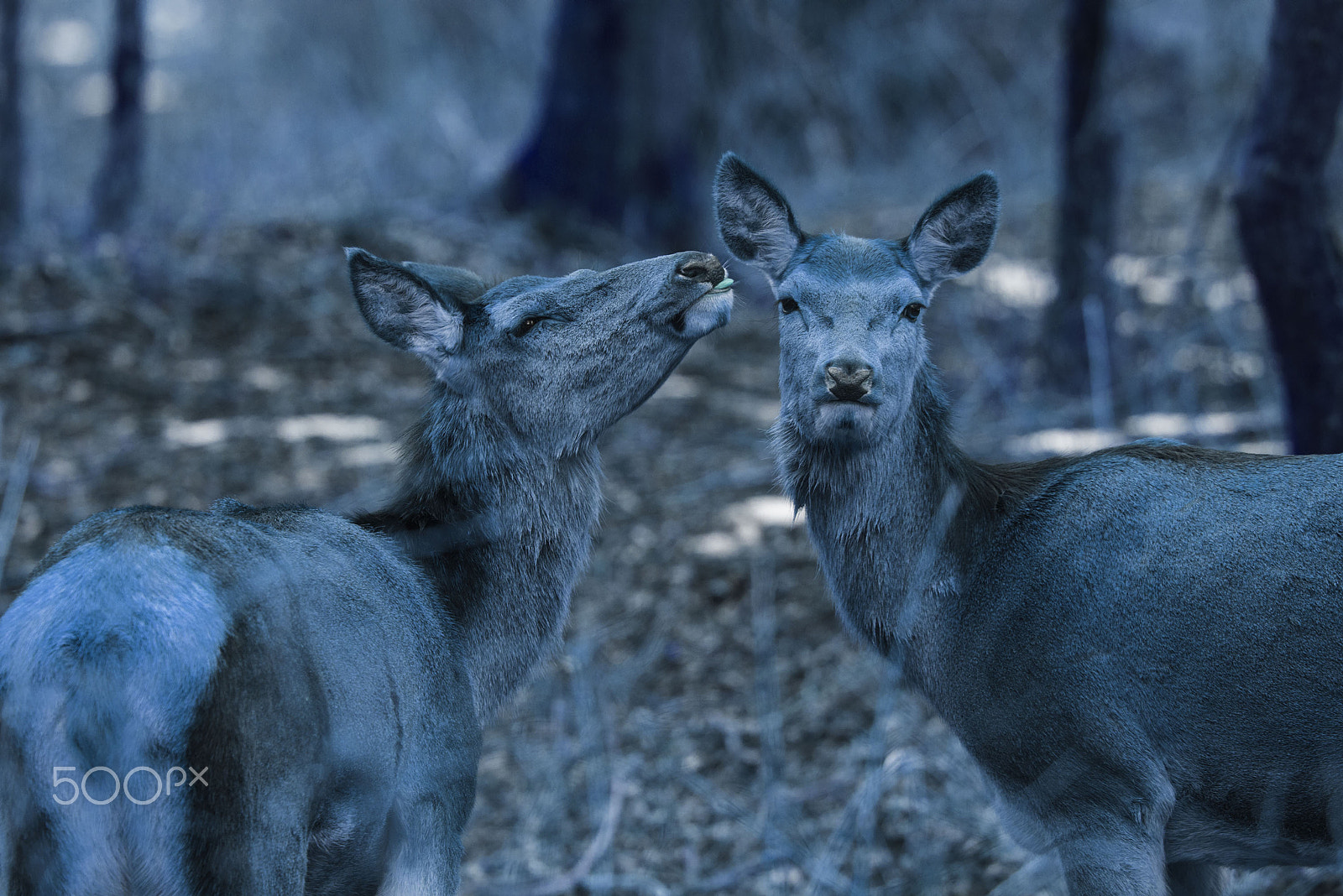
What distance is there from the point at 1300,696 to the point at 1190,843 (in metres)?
0.65

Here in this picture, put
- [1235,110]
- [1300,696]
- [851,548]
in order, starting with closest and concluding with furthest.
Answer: [1300,696] < [851,548] < [1235,110]

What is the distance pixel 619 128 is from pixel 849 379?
9.30 meters

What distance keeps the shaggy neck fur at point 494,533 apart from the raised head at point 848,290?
0.87m

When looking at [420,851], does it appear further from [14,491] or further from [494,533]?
[14,491]

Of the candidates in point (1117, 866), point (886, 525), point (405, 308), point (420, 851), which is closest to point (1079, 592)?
point (886, 525)

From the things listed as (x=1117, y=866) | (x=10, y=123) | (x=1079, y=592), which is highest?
(x=10, y=123)

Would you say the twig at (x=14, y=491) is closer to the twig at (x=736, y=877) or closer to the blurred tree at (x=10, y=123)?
the blurred tree at (x=10, y=123)

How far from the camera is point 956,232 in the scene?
446 cm

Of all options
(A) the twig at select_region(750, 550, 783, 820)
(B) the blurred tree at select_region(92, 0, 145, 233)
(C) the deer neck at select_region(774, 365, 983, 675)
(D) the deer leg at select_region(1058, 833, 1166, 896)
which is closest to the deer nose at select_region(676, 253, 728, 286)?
(C) the deer neck at select_region(774, 365, 983, 675)

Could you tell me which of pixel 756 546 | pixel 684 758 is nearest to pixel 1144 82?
pixel 756 546

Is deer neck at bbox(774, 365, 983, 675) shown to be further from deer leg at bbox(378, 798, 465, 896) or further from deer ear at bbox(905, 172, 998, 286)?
deer leg at bbox(378, 798, 465, 896)

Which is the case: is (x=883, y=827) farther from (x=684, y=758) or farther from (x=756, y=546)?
(x=756, y=546)

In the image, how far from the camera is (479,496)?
4184 mm

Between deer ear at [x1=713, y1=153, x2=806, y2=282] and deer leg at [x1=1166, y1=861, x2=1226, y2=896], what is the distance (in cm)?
253
